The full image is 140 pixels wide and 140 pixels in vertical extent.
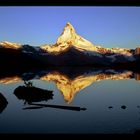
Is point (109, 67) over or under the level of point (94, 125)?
over

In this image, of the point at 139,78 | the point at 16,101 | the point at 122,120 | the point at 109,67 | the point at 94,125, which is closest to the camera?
the point at 94,125

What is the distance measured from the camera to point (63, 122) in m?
13.0

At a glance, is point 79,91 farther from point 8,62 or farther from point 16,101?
point 8,62

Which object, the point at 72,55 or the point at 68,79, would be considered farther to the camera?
the point at 72,55

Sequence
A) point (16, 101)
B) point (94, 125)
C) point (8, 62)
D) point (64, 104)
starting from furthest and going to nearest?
point (8, 62) < point (64, 104) < point (16, 101) < point (94, 125)

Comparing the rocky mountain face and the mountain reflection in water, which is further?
the rocky mountain face

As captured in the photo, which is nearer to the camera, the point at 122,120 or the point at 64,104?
the point at 122,120

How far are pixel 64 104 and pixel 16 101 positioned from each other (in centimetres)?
284

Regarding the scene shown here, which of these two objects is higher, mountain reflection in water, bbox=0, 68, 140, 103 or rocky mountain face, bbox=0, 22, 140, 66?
rocky mountain face, bbox=0, 22, 140, 66

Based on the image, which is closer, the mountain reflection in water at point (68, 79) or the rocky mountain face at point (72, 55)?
the mountain reflection in water at point (68, 79)

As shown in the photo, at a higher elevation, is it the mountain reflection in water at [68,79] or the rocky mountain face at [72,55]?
the rocky mountain face at [72,55]

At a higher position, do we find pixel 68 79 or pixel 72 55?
pixel 72 55
